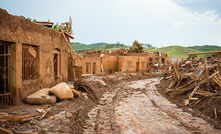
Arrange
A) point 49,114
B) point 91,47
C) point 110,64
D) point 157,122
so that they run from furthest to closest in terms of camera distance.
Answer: point 91,47 < point 110,64 < point 157,122 < point 49,114

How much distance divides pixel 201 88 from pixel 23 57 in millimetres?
8773

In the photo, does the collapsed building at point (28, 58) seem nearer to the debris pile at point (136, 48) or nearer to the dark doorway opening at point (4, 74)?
the dark doorway opening at point (4, 74)

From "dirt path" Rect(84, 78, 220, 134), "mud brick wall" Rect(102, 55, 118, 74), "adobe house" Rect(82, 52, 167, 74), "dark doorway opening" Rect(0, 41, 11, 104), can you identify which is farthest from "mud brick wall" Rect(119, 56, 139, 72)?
"dark doorway opening" Rect(0, 41, 11, 104)

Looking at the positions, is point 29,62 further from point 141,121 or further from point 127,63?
point 127,63

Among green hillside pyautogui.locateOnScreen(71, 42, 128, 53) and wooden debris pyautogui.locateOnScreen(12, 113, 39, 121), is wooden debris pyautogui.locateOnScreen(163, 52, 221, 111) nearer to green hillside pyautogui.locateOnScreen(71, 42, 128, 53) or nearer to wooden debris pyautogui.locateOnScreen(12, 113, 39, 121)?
wooden debris pyautogui.locateOnScreen(12, 113, 39, 121)

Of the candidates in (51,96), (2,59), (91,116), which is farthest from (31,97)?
(91,116)

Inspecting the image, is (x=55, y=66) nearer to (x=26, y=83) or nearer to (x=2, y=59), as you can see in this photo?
(x=26, y=83)

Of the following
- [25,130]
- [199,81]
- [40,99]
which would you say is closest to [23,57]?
[40,99]

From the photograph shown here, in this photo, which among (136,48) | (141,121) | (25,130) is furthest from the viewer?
(136,48)

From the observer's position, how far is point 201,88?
9.62 meters

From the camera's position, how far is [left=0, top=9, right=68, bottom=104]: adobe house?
7.03 meters

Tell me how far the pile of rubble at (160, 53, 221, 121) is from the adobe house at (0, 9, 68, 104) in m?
7.46

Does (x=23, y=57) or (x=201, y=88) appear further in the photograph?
(x=201, y=88)

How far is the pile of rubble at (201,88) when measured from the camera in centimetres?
784
